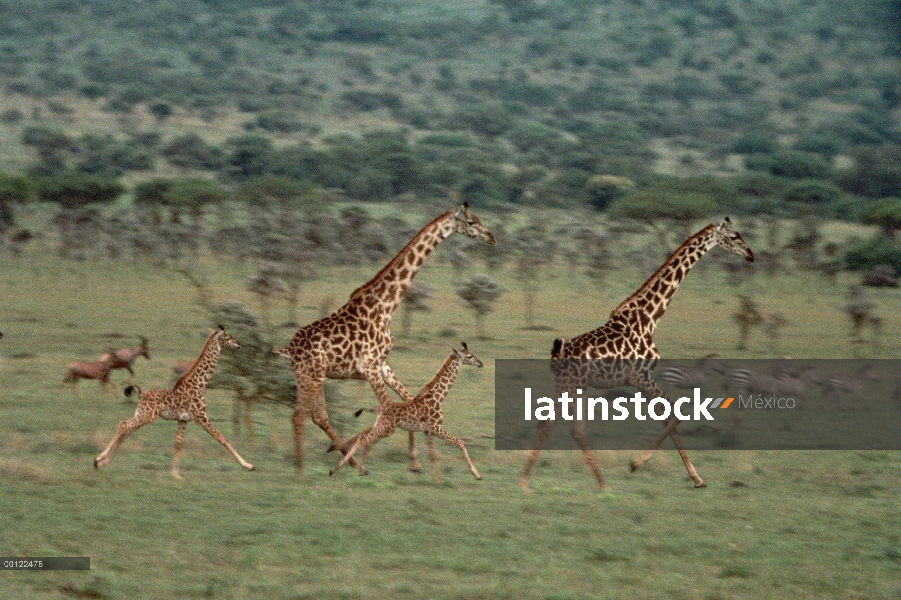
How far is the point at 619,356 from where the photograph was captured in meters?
8.83

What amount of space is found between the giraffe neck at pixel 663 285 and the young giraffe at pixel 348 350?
1.52m

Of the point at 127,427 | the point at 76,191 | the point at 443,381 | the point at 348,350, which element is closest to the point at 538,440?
the point at 443,381

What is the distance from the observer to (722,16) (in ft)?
273

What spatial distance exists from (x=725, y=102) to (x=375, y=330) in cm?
6446

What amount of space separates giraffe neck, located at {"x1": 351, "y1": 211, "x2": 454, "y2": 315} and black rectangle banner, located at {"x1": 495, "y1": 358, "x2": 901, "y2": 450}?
1.54m

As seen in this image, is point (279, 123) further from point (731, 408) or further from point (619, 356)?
point (619, 356)

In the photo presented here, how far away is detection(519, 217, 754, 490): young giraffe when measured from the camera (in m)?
8.77

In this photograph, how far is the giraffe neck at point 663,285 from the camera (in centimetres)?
909

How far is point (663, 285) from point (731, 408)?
15.7 feet

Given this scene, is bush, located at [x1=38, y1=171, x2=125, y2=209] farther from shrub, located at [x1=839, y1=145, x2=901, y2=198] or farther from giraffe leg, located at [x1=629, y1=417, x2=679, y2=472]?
shrub, located at [x1=839, y1=145, x2=901, y2=198]

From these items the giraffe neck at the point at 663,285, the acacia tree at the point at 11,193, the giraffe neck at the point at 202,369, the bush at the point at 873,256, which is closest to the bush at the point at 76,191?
the acacia tree at the point at 11,193

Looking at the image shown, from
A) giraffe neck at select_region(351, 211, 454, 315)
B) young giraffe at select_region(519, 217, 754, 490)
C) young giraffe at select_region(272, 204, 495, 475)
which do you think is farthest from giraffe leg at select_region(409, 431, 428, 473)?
giraffe neck at select_region(351, 211, 454, 315)

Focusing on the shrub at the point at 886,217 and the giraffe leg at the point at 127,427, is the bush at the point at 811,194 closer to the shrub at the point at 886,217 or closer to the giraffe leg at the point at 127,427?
the shrub at the point at 886,217

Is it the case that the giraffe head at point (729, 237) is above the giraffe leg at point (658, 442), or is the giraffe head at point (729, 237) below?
above
